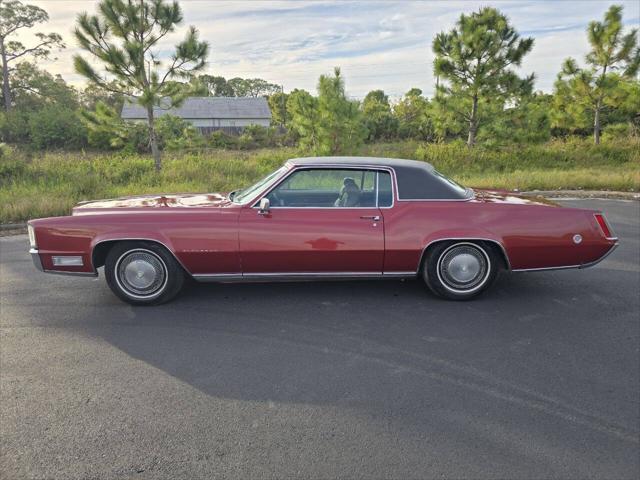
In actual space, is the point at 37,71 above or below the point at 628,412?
above

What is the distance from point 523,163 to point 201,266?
17.3 m

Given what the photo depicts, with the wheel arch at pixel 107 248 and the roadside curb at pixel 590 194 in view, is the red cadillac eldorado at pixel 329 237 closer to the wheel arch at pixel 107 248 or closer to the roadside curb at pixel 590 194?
the wheel arch at pixel 107 248

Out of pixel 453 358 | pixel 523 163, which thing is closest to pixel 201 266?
pixel 453 358

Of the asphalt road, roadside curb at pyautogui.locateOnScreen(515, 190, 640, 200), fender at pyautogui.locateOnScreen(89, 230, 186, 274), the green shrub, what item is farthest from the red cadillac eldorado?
the green shrub

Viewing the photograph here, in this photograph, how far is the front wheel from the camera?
4523 millimetres

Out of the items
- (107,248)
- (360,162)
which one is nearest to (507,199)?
(360,162)

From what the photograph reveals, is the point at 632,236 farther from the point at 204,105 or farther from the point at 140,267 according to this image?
the point at 204,105

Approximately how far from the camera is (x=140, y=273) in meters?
4.43

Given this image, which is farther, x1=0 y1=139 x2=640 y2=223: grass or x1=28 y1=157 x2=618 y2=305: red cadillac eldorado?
x1=0 y1=139 x2=640 y2=223: grass

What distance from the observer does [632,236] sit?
715 cm

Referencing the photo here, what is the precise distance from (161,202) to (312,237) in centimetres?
162

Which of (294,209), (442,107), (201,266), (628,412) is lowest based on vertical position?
(628,412)

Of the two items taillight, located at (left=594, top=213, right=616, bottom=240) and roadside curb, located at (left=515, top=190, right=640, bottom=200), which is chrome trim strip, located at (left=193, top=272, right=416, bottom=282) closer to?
taillight, located at (left=594, top=213, right=616, bottom=240)

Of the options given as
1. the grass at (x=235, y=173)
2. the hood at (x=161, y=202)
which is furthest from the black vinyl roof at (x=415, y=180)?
the grass at (x=235, y=173)
